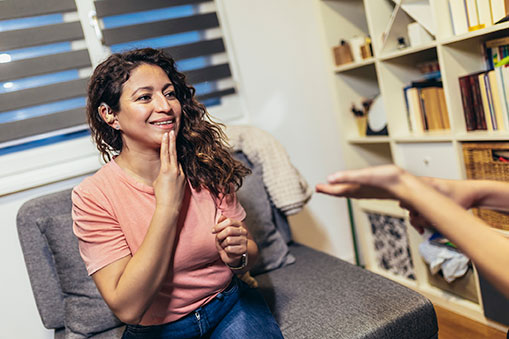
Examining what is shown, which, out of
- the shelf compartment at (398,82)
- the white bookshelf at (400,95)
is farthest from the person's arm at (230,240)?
the shelf compartment at (398,82)

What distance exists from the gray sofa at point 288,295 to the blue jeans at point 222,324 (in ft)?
0.40

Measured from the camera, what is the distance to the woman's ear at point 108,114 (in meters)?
1.32

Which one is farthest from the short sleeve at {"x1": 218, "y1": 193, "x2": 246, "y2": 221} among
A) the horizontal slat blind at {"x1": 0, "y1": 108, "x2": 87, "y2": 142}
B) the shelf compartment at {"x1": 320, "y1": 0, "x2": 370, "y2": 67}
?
the shelf compartment at {"x1": 320, "y1": 0, "x2": 370, "y2": 67}

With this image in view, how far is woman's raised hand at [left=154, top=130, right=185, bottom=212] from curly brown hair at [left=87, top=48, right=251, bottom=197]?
0.15 m

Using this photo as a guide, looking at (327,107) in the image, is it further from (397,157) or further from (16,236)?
(16,236)

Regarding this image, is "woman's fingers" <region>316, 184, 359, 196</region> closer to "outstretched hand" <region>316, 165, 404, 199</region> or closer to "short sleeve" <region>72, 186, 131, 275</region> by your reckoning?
"outstretched hand" <region>316, 165, 404, 199</region>

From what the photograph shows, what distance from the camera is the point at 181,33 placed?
7.29 ft

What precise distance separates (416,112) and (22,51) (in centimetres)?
177

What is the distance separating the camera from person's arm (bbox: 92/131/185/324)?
111 cm

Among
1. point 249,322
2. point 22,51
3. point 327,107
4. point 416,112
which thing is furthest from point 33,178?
point 416,112

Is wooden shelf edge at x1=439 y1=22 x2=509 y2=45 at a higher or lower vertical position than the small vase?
higher

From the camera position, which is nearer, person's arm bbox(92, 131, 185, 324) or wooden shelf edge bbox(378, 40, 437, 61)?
person's arm bbox(92, 131, 185, 324)

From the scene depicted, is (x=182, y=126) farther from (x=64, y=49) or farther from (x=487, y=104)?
(x=487, y=104)

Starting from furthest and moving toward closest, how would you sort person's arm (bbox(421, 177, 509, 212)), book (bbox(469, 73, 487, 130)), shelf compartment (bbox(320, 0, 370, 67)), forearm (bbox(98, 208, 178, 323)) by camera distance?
1. shelf compartment (bbox(320, 0, 370, 67))
2. book (bbox(469, 73, 487, 130))
3. forearm (bbox(98, 208, 178, 323))
4. person's arm (bbox(421, 177, 509, 212))
